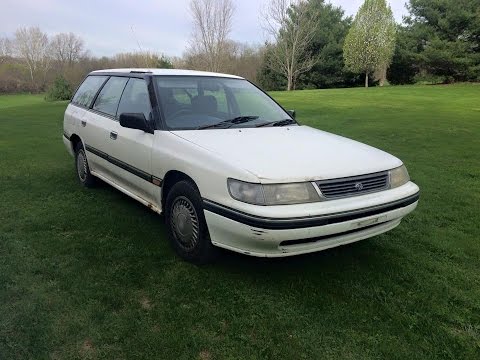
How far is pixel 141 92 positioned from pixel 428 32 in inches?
1423

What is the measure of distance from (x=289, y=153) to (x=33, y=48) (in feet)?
232

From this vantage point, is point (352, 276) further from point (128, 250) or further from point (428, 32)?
point (428, 32)

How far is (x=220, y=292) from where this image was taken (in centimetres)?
311

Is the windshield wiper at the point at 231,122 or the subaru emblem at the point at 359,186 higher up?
the windshield wiper at the point at 231,122

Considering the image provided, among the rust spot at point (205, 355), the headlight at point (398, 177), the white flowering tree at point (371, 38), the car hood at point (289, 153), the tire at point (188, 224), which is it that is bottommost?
the rust spot at point (205, 355)

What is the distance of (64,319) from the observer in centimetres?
272

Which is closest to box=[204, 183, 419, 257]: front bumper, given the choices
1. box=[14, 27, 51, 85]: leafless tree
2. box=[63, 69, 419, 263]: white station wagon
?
box=[63, 69, 419, 263]: white station wagon

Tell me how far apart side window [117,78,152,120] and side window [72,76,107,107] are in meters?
0.93

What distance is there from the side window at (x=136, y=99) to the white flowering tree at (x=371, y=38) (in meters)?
32.7

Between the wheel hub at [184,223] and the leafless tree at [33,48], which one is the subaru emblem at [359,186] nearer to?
the wheel hub at [184,223]

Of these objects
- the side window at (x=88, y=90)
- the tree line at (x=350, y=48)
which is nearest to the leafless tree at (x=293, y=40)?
the tree line at (x=350, y=48)

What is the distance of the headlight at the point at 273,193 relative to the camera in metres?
2.85

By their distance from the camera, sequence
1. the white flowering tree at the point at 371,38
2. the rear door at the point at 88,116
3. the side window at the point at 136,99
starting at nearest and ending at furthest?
1. the side window at the point at 136,99
2. the rear door at the point at 88,116
3. the white flowering tree at the point at 371,38

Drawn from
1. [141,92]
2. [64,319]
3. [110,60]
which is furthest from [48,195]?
[110,60]
